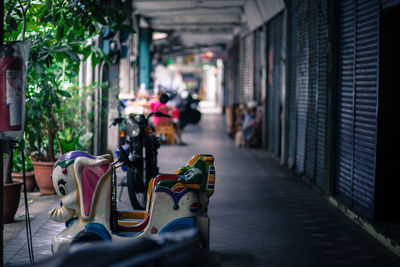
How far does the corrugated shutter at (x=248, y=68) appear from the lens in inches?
687

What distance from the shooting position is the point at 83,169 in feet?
14.6

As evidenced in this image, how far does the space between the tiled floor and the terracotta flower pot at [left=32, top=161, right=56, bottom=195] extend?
0.96 meters

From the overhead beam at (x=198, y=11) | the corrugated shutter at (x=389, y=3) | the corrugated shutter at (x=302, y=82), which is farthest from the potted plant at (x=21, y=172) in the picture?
the overhead beam at (x=198, y=11)

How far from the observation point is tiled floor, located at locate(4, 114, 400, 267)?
16.4 ft

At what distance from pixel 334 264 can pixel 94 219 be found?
6.27 ft

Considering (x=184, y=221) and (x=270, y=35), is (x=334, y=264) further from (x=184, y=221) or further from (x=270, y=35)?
(x=270, y=35)

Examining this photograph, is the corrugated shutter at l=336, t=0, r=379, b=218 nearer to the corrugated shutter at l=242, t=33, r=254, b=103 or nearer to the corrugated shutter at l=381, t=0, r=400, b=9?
the corrugated shutter at l=381, t=0, r=400, b=9

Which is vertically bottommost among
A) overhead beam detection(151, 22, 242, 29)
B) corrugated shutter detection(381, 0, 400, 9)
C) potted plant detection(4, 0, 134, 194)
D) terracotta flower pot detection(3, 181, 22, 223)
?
terracotta flower pot detection(3, 181, 22, 223)

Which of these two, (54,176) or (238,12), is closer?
(54,176)

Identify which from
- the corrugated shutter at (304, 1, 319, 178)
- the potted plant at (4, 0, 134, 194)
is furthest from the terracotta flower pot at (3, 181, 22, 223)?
the corrugated shutter at (304, 1, 319, 178)

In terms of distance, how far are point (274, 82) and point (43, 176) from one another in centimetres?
674

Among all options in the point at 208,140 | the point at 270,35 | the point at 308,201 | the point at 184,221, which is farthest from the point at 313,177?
the point at 208,140

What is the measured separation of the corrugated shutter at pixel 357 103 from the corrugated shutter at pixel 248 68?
9904 millimetres

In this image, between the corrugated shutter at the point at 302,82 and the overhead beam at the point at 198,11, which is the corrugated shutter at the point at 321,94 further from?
the overhead beam at the point at 198,11
